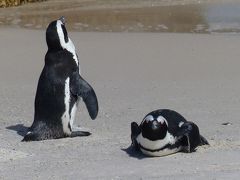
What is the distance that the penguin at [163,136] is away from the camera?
464 centimetres

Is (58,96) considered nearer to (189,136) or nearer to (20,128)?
(20,128)

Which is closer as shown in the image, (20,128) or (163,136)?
(163,136)

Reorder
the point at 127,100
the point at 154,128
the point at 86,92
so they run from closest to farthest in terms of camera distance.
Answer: the point at 154,128 → the point at 86,92 → the point at 127,100

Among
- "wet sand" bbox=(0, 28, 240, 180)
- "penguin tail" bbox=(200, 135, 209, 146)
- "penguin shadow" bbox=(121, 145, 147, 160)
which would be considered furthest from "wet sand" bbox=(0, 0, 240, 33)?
"penguin shadow" bbox=(121, 145, 147, 160)

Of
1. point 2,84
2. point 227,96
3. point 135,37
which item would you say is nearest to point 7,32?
point 135,37

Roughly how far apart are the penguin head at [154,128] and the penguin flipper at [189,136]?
0.56ft

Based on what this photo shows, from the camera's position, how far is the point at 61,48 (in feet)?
18.9

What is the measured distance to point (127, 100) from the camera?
23.8 feet

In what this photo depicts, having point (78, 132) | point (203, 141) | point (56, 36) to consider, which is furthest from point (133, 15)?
point (203, 141)

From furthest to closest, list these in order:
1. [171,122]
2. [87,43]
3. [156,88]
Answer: [87,43] → [156,88] → [171,122]

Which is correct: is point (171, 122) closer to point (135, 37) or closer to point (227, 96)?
point (227, 96)

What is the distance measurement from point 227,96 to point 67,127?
2.16 metres

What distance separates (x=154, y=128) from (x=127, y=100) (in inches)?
105

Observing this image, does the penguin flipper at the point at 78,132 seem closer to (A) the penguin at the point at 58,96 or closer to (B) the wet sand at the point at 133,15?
(A) the penguin at the point at 58,96
